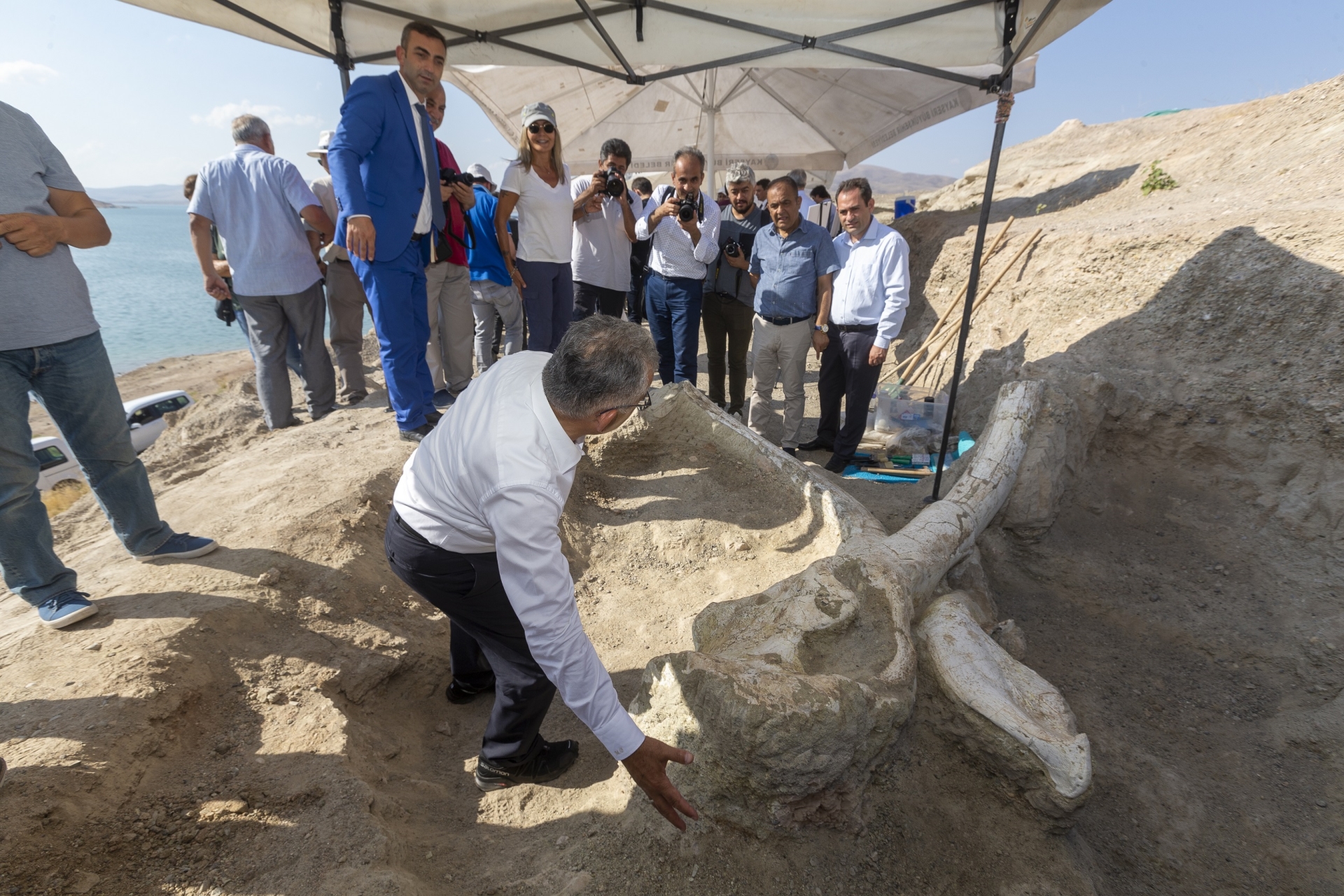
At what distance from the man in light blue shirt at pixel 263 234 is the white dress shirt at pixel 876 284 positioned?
3.34 metres

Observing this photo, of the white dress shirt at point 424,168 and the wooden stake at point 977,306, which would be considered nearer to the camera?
the white dress shirt at point 424,168

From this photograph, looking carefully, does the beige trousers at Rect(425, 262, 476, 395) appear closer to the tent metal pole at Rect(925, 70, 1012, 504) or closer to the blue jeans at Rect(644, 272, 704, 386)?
the blue jeans at Rect(644, 272, 704, 386)

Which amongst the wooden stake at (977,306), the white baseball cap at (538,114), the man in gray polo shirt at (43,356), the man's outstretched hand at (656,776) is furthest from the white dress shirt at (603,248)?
the man's outstretched hand at (656,776)

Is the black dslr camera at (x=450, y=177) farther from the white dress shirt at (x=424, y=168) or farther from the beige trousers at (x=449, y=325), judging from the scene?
the beige trousers at (x=449, y=325)

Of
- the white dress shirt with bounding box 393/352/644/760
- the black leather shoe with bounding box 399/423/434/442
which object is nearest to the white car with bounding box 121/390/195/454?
the black leather shoe with bounding box 399/423/434/442

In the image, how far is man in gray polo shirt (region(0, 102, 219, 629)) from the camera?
2.14 meters

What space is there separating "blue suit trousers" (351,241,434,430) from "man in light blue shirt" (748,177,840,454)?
2229 millimetres

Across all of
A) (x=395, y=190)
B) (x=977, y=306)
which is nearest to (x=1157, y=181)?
(x=977, y=306)

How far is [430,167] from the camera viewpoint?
3441 millimetres

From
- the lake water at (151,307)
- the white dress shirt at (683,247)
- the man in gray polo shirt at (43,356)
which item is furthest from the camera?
the lake water at (151,307)

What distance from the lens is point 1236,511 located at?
3.25 meters

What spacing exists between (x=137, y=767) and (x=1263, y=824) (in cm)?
335

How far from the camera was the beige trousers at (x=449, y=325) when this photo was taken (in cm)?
411

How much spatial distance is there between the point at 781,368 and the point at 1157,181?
425cm
